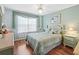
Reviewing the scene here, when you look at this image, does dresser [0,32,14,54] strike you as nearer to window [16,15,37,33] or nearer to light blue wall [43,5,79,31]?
window [16,15,37,33]

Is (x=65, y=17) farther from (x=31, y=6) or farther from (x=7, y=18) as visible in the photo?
(x=7, y=18)

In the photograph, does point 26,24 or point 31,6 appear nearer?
point 31,6

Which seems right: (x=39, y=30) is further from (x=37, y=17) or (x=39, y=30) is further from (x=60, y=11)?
(x=60, y=11)

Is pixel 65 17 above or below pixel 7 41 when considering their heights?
above

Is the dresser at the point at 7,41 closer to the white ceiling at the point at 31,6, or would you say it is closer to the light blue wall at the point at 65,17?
the white ceiling at the point at 31,6

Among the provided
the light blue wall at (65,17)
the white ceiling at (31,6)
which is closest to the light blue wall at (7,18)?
the white ceiling at (31,6)

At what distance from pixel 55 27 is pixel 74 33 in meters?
0.33

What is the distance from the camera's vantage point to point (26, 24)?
1049 mm

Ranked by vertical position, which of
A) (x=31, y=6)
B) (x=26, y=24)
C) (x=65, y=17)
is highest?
(x=31, y=6)

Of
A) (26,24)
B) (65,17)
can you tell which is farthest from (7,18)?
(65,17)

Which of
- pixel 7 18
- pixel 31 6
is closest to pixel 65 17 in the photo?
pixel 31 6

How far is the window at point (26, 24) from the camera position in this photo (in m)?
1.01

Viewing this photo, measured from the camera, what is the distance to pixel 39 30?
1.11 metres
